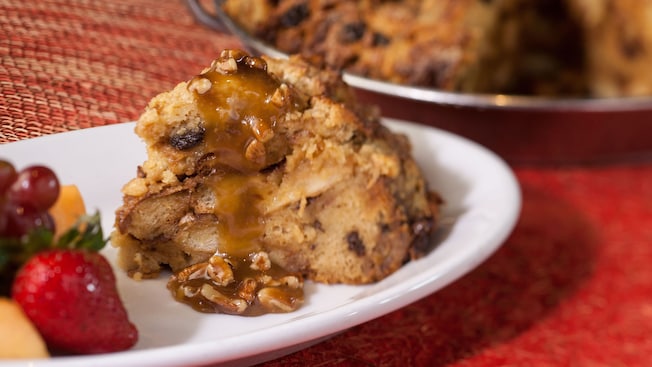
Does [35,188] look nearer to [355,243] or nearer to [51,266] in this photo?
[51,266]

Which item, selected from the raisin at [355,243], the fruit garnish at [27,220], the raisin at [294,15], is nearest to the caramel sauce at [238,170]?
the raisin at [355,243]

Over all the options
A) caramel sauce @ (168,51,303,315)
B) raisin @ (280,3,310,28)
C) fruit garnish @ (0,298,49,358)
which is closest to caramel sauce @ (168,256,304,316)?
caramel sauce @ (168,51,303,315)

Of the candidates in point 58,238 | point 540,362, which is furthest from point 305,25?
point 58,238

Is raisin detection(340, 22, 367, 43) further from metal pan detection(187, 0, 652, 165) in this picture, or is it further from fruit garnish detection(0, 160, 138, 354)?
fruit garnish detection(0, 160, 138, 354)

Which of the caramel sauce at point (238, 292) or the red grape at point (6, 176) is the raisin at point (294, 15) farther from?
the red grape at point (6, 176)

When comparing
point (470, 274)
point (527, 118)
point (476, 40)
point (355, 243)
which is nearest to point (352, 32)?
point (476, 40)

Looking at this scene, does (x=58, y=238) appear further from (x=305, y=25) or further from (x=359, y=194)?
(x=305, y=25)

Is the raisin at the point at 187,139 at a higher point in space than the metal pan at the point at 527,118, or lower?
higher
